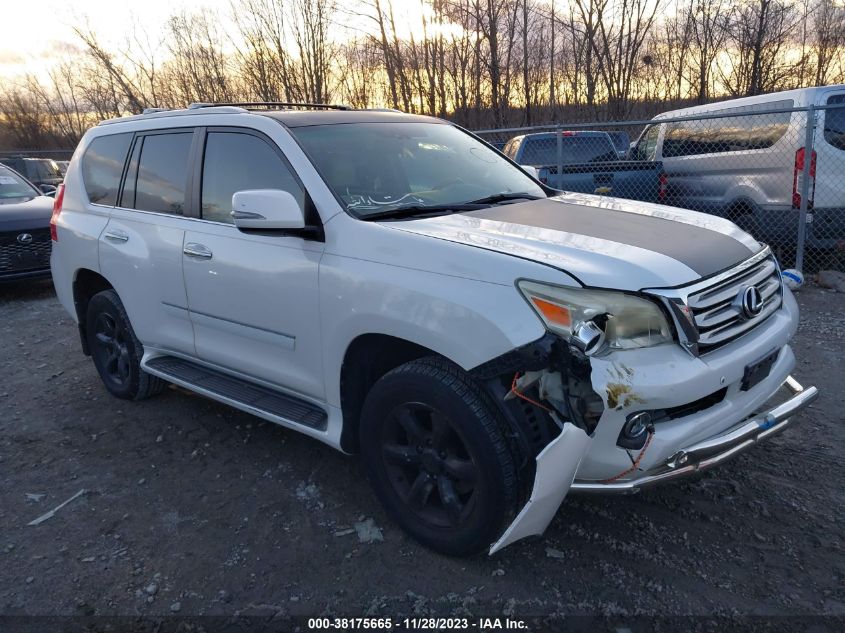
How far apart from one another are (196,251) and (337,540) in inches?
68.1

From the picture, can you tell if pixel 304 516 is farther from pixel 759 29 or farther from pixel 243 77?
pixel 243 77

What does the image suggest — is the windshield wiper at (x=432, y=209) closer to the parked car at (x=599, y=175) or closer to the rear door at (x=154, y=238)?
the rear door at (x=154, y=238)

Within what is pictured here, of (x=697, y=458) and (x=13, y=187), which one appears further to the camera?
(x=13, y=187)

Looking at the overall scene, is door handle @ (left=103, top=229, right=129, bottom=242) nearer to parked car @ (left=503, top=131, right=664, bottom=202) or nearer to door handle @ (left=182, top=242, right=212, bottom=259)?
door handle @ (left=182, top=242, right=212, bottom=259)

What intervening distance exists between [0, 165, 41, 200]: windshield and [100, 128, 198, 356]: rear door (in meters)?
6.13

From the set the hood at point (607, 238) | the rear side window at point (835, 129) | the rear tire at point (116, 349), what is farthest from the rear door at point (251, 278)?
the rear side window at point (835, 129)

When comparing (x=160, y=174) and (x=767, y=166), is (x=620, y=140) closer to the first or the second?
(x=767, y=166)

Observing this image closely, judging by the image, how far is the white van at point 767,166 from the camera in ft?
21.6

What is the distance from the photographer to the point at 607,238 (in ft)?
8.79

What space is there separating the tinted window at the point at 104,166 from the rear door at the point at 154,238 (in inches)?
5.0

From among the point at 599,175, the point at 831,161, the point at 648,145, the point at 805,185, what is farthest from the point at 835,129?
the point at 648,145

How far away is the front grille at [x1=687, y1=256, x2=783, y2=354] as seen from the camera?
7.89 feet

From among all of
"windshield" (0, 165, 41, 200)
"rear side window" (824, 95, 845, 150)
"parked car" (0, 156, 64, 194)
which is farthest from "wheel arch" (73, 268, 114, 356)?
"parked car" (0, 156, 64, 194)

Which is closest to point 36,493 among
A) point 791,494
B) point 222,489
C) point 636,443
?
point 222,489
